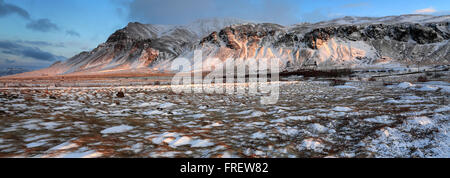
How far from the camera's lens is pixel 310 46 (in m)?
114

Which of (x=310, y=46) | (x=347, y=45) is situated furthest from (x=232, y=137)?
(x=347, y=45)

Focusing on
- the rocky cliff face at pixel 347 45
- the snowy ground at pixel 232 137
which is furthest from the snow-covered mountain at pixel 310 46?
the snowy ground at pixel 232 137

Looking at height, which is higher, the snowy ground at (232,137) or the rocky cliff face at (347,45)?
the rocky cliff face at (347,45)

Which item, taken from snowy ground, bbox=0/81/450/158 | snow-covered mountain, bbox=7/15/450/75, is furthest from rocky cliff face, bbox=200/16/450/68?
snowy ground, bbox=0/81/450/158

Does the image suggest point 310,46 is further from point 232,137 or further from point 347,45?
point 232,137

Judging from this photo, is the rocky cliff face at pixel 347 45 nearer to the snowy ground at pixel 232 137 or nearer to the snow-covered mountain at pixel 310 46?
the snow-covered mountain at pixel 310 46

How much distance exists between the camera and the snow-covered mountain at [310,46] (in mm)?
100625

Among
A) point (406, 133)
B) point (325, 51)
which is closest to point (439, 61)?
point (325, 51)

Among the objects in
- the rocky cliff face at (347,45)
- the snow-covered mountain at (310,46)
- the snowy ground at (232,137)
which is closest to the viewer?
the snowy ground at (232,137)

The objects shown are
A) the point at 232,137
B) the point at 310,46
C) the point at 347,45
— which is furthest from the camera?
the point at 310,46

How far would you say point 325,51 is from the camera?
10931 centimetres

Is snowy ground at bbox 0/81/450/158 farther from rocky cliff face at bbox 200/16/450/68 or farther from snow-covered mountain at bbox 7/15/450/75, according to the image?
rocky cliff face at bbox 200/16/450/68

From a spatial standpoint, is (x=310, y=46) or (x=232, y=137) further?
(x=310, y=46)
